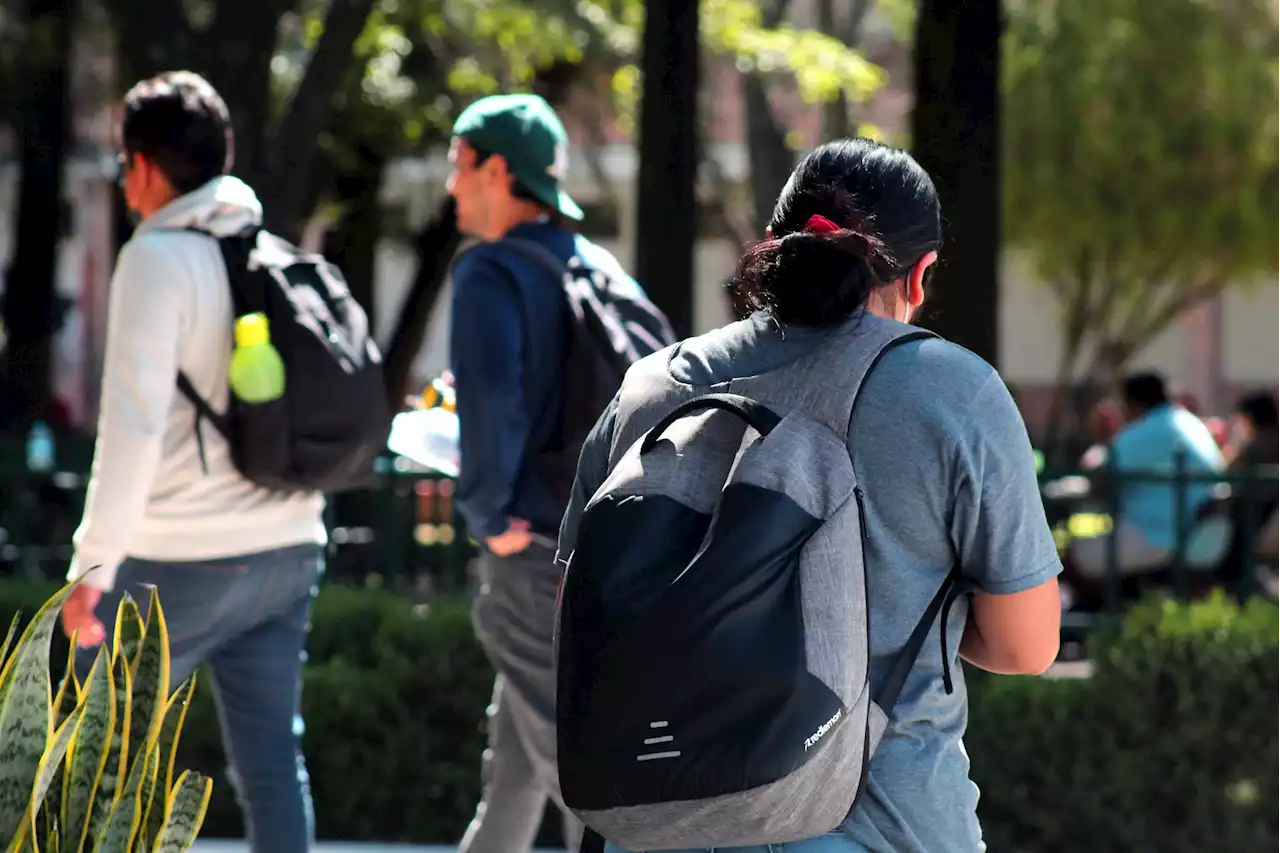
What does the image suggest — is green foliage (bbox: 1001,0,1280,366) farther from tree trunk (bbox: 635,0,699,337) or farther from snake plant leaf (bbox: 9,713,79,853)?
snake plant leaf (bbox: 9,713,79,853)

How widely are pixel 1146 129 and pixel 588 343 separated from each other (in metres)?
19.1

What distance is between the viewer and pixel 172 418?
12.3 ft

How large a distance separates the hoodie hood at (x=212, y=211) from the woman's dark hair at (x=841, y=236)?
1.67 metres

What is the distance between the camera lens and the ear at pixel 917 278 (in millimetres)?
2428

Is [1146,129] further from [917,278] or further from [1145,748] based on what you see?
[917,278]

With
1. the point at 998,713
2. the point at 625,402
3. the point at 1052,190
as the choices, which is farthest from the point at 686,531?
the point at 1052,190

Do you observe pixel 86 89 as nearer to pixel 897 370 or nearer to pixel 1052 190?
pixel 1052 190

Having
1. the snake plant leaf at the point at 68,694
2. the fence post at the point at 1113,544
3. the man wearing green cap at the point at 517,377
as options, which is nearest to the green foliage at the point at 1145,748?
the fence post at the point at 1113,544

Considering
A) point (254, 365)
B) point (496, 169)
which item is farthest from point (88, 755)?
point (496, 169)

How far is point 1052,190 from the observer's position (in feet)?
72.5

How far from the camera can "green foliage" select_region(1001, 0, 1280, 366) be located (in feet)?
70.1

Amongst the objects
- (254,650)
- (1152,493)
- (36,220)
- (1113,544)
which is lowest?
(1152,493)

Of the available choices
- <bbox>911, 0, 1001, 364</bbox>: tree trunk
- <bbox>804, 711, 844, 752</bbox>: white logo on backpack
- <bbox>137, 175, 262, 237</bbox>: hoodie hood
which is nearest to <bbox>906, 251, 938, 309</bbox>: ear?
<bbox>804, 711, 844, 752</bbox>: white logo on backpack

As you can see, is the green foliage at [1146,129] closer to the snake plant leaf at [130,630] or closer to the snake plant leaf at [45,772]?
the snake plant leaf at [130,630]
